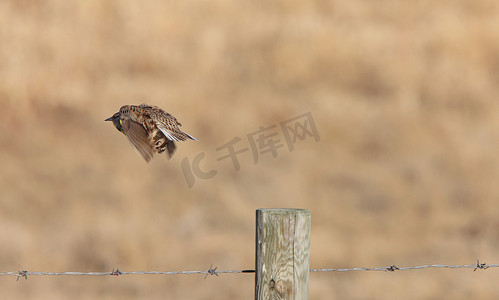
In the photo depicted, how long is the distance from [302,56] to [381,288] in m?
4.21

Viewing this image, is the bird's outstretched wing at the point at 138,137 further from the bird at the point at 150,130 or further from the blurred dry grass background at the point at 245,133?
the blurred dry grass background at the point at 245,133

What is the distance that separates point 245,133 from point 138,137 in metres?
7.23

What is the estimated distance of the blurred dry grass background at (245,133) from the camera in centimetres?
1060

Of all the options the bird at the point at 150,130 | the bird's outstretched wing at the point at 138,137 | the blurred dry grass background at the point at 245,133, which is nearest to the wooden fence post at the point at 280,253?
the bird's outstretched wing at the point at 138,137

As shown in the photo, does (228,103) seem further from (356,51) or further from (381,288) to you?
(381,288)

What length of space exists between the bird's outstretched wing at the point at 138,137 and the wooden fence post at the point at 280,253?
1.42m

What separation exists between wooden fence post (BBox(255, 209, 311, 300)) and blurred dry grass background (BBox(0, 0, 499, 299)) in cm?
665

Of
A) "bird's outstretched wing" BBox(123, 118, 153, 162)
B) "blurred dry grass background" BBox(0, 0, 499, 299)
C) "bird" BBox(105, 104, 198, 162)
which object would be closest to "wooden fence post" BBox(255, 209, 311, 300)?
"bird's outstretched wing" BBox(123, 118, 153, 162)

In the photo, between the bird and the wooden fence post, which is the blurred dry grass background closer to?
the bird

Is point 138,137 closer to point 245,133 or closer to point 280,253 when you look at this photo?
point 280,253

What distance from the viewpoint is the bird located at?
5016 millimetres

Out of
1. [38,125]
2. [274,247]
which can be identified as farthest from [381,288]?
[274,247]

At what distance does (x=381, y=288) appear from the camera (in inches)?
408

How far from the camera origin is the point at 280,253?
345 cm
